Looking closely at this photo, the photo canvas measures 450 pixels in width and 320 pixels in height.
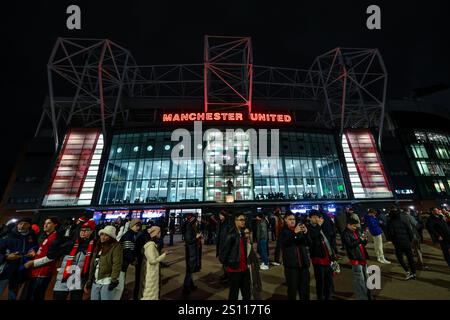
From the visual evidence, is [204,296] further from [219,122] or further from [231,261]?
[219,122]

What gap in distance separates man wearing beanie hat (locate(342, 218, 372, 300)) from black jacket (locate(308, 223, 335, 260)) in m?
0.47

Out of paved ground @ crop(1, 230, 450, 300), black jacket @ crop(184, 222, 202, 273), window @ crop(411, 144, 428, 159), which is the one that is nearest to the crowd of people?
paved ground @ crop(1, 230, 450, 300)

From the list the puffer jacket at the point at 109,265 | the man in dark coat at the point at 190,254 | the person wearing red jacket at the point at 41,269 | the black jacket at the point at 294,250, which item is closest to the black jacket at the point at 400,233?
the black jacket at the point at 294,250

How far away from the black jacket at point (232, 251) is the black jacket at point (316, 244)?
1.81 m

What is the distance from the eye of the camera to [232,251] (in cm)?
438

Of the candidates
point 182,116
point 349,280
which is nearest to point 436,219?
point 349,280

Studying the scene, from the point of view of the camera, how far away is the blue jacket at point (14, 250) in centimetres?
490

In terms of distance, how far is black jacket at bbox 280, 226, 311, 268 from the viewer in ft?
14.7

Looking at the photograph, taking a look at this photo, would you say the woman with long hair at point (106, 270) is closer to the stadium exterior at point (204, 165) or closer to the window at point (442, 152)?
the stadium exterior at point (204, 165)

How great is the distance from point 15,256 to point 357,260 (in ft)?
25.8

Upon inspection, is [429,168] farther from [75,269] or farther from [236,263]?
[75,269]

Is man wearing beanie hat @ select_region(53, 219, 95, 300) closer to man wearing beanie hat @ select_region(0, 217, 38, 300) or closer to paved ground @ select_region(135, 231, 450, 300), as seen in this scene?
man wearing beanie hat @ select_region(0, 217, 38, 300)

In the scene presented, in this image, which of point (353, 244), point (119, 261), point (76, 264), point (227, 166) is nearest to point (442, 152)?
point (227, 166)

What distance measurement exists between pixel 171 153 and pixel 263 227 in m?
22.5
